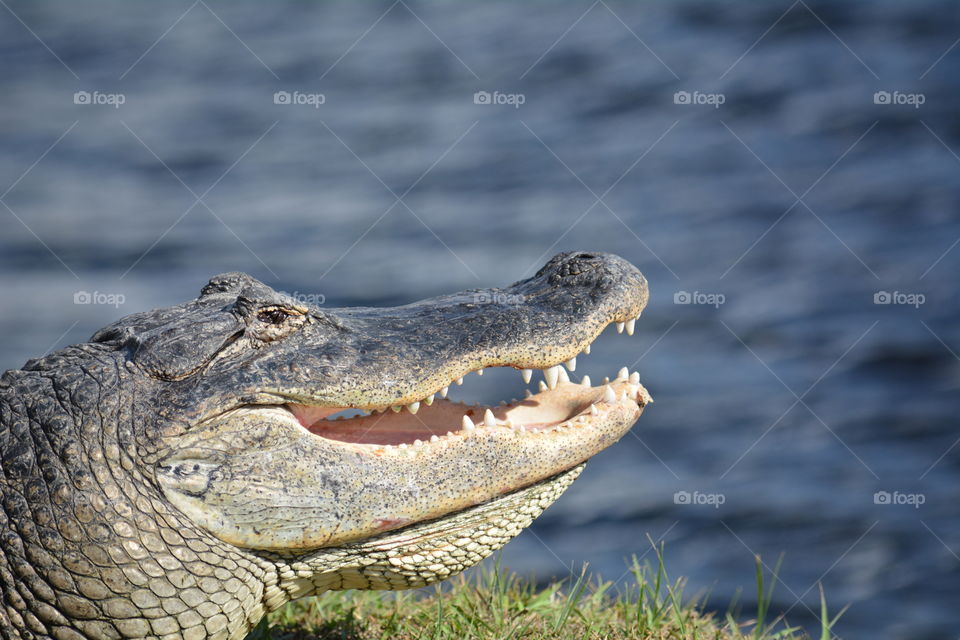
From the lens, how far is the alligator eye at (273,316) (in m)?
2.92

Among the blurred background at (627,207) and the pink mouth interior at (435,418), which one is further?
the blurred background at (627,207)

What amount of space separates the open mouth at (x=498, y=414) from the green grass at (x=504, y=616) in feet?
2.11

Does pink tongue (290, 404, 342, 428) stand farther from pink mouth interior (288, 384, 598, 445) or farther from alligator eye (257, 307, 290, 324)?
alligator eye (257, 307, 290, 324)

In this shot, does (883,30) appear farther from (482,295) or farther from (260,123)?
(482,295)

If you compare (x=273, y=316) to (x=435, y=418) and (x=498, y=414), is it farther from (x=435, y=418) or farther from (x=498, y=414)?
(x=498, y=414)

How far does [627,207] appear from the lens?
962cm

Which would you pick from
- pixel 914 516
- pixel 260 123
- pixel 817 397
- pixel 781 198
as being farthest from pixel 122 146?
pixel 914 516

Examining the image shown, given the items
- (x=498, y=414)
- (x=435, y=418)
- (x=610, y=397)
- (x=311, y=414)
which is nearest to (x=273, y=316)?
(x=311, y=414)

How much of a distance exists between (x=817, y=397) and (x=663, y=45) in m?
5.18

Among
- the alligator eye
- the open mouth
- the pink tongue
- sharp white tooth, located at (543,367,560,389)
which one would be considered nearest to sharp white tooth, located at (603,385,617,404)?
the open mouth

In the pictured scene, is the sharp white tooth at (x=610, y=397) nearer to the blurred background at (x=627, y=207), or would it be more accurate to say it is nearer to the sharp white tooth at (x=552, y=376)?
the sharp white tooth at (x=552, y=376)

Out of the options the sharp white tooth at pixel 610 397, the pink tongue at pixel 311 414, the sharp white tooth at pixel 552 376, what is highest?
the sharp white tooth at pixel 552 376

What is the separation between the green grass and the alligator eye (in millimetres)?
1139

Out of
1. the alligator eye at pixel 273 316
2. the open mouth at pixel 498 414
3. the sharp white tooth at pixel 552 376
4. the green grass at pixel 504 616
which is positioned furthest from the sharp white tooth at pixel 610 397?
the alligator eye at pixel 273 316
